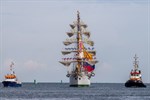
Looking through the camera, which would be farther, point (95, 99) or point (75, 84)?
point (75, 84)

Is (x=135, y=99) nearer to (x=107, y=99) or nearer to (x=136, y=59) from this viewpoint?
(x=107, y=99)

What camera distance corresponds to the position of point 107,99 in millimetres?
115562

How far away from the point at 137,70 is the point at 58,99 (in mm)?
88583

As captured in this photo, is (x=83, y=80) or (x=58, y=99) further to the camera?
(x=83, y=80)

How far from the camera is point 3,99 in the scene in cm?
11238

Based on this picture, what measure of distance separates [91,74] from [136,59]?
45.1 feet

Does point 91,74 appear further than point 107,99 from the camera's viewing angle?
Yes

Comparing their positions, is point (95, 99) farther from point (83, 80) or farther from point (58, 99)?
point (83, 80)

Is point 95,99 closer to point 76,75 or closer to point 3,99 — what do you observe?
point 3,99

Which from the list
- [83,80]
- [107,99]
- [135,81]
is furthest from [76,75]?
[107,99]

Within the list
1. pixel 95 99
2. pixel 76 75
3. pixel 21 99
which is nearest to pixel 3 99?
pixel 21 99

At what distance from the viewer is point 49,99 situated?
370ft

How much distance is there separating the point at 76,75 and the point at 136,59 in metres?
18.2

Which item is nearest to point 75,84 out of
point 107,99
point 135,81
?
point 135,81
